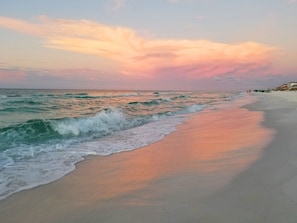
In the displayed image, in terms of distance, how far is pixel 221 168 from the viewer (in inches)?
214

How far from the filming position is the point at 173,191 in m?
4.29

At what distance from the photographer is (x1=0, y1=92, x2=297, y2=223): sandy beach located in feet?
11.3

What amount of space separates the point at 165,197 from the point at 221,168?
1.80 m

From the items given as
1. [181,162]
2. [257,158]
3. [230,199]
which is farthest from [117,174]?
[257,158]

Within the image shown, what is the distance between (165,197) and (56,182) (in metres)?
2.16

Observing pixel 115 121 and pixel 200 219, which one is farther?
pixel 115 121

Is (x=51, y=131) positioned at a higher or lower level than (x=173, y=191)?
lower

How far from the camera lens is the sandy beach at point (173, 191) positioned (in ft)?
11.3

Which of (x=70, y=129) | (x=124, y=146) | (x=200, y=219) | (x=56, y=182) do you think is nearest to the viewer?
(x=200, y=219)

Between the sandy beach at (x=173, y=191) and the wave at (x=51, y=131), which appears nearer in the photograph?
the sandy beach at (x=173, y=191)

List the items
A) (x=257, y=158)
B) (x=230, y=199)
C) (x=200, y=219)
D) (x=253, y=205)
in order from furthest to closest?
Answer: (x=257, y=158)
(x=230, y=199)
(x=253, y=205)
(x=200, y=219)

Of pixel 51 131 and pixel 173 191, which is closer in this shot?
pixel 173 191

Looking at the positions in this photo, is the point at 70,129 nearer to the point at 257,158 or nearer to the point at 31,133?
the point at 31,133

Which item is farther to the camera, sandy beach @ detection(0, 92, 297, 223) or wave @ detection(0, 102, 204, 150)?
wave @ detection(0, 102, 204, 150)
